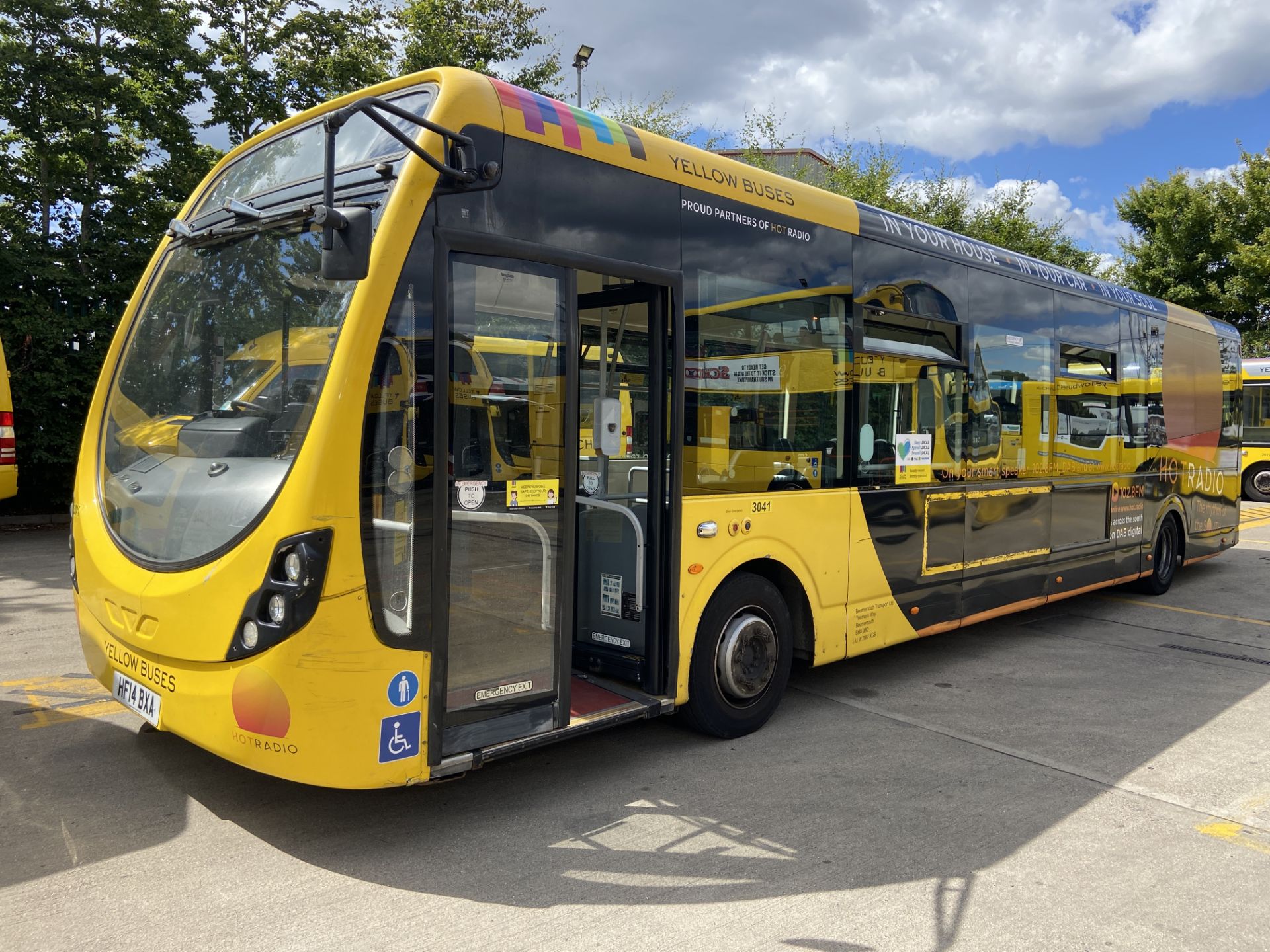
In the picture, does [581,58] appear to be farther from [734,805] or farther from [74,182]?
[734,805]

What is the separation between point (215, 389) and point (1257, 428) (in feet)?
79.7

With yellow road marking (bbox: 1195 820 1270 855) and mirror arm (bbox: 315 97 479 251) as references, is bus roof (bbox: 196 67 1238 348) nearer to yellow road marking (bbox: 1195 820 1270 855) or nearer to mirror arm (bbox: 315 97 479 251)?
mirror arm (bbox: 315 97 479 251)

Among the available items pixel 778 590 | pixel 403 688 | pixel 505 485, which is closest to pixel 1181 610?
pixel 778 590

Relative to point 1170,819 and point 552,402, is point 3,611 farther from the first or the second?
point 1170,819

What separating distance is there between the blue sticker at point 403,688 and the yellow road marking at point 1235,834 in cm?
352

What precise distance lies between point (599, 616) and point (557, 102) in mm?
2561

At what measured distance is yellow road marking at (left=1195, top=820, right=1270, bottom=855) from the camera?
393 centimetres

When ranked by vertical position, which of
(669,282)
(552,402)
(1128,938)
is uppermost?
(669,282)

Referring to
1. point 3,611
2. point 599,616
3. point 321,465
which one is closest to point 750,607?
point 599,616

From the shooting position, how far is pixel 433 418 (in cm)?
343

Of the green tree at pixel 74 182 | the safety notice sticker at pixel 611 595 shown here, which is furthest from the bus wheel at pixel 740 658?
the green tree at pixel 74 182

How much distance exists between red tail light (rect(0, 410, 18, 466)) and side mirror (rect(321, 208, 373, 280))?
8.32m

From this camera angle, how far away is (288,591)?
314 centimetres

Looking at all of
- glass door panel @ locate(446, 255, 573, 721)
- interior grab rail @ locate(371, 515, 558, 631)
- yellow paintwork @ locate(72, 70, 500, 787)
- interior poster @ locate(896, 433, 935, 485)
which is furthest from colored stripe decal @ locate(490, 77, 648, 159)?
interior poster @ locate(896, 433, 935, 485)
